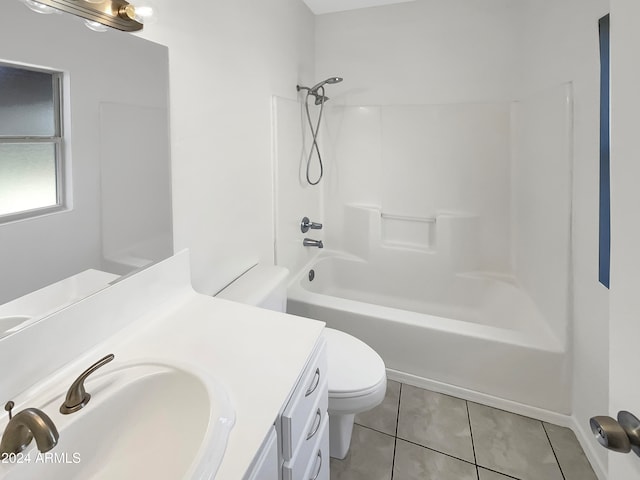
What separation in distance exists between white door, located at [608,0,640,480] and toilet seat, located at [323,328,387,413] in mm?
886

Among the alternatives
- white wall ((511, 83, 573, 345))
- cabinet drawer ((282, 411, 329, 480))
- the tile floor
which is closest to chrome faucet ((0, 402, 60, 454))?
cabinet drawer ((282, 411, 329, 480))

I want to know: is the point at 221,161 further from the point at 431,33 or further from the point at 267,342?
the point at 431,33

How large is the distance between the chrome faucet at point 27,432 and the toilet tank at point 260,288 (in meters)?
0.92

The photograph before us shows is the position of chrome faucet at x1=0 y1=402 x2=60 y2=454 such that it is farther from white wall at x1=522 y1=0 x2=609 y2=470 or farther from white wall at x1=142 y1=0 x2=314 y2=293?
white wall at x1=522 y1=0 x2=609 y2=470

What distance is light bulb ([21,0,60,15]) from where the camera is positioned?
80 centimetres

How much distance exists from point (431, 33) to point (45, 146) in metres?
2.57

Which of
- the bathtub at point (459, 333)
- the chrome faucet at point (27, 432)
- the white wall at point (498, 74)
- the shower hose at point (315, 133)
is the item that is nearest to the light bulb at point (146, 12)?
the chrome faucet at point (27, 432)

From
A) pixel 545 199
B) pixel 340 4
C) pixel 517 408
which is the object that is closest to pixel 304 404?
pixel 517 408

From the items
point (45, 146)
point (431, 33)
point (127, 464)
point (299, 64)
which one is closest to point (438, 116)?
point (431, 33)

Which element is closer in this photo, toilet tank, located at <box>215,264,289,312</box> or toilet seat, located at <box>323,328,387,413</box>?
toilet seat, located at <box>323,328,387,413</box>

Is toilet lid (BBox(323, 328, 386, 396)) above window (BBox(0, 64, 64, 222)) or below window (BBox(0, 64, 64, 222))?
below

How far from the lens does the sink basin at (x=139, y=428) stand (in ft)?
2.20

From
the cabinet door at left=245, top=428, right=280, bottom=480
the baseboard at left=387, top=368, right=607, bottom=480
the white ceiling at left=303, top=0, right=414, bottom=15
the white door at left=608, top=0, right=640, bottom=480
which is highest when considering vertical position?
the white ceiling at left=303, top=0, right=414, bottom=15

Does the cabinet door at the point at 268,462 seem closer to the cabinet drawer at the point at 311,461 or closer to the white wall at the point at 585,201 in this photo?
the cabinet drawer at the point at 311,461
